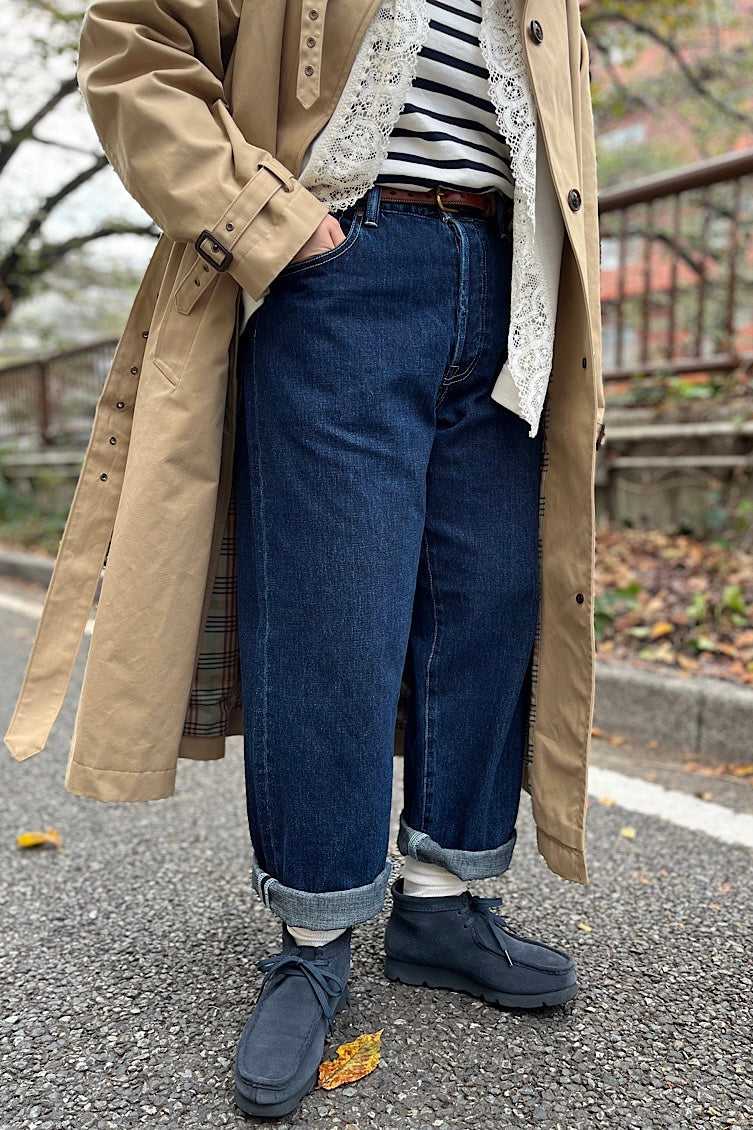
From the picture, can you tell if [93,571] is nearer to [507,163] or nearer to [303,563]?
[303,563]

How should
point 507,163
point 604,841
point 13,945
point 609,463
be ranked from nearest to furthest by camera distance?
1. point 507,163
2. point 13,945
3. point 604,841
4. point 609,463

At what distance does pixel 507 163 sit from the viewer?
4.26ft

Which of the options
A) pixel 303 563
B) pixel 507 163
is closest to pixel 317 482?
pixel 303 563

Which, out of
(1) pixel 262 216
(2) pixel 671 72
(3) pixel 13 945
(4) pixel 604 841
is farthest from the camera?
(2) pixel 671 72

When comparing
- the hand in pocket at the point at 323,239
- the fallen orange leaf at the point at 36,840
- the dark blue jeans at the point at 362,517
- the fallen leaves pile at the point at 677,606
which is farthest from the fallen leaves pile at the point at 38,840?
the fallen leaves pile at the point at 677,606

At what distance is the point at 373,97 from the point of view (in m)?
1.16

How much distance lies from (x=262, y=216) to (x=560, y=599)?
0.67 metres

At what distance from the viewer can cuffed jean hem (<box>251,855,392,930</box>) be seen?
1.25 meters

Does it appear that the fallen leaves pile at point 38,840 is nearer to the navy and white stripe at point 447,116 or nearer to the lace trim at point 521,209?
the lace trim at point 521,209

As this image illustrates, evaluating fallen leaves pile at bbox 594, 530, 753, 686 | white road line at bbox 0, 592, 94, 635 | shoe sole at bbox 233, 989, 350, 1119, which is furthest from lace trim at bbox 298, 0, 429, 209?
white road line at bbox 0, 592, 94, 635

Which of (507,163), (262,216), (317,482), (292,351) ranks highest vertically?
(507,163)

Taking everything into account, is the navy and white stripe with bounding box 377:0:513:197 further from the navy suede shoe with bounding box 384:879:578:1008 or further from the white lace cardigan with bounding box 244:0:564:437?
the navy suede shoe with bounding box 384:879:578:1008

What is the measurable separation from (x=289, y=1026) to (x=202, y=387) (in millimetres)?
827

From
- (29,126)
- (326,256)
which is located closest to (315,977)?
(326,256)
